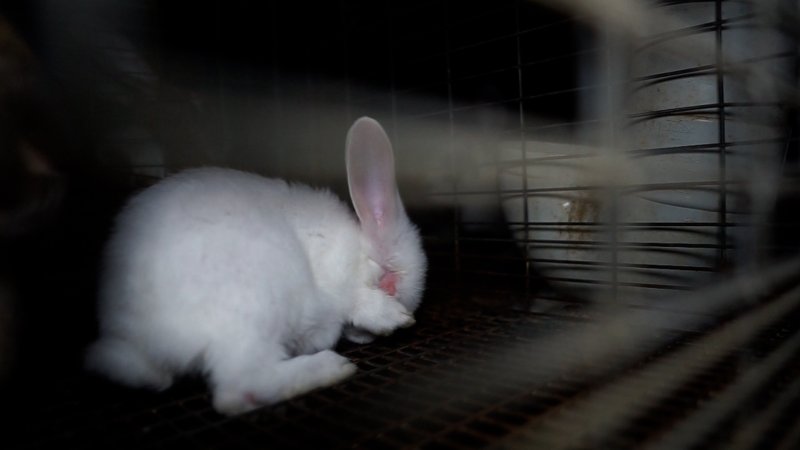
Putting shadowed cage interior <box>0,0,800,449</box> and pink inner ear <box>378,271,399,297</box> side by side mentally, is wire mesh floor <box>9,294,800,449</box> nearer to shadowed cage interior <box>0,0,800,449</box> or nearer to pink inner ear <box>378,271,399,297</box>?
shadowed cage interior <box>0,0,800,449</box>

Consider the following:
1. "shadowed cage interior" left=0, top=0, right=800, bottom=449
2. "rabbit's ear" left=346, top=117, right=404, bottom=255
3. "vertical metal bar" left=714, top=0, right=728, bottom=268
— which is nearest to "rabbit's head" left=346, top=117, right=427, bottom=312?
"rabbit's ear" left=346, top=117, right=404, bottom=255

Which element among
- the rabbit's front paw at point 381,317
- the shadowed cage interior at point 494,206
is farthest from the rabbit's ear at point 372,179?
the shadowed cage interior at point 494,206

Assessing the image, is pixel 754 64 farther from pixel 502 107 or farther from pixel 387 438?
pixel 387 438

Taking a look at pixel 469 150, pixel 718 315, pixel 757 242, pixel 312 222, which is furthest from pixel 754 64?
pixel 312 222

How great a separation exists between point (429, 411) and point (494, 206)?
3.19ft

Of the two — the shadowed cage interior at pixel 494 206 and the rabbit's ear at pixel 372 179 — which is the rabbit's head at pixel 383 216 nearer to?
the rabbit's ear at pixel 372 179

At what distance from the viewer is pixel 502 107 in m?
1.91

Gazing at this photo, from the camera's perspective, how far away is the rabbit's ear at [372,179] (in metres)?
1.14

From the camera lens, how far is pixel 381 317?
119cm

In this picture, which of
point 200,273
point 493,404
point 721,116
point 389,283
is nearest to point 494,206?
point 389,283

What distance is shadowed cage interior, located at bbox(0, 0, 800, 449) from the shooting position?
826mm

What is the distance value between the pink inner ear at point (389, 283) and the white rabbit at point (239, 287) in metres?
0.04

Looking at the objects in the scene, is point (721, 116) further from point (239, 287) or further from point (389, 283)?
point (239, 287)

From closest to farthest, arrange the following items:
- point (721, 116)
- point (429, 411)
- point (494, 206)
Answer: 1. point (429, 411)
2. point (721, 116)
3. point (494, 206)
